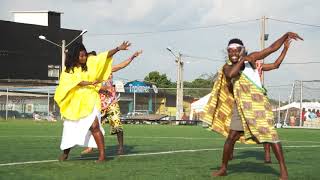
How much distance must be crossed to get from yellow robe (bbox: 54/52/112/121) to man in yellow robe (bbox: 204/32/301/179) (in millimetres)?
2185

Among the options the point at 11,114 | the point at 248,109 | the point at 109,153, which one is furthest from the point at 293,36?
the point at 11,114

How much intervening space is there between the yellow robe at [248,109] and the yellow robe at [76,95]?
2241mm

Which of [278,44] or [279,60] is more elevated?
[278,44]

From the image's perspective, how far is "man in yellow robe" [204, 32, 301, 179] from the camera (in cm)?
778

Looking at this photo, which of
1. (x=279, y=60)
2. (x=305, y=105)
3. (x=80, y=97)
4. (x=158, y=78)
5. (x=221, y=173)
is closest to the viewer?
(x=221, y=173)

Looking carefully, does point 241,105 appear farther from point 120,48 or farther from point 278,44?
point 120,48

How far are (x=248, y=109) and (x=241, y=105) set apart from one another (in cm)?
11

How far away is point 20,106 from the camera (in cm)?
4553

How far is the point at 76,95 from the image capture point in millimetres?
9797

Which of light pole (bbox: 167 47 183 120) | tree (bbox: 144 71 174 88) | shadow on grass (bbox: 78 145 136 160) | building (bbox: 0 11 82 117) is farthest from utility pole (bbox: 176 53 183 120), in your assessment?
tree (bbox: 144 71 174 88)

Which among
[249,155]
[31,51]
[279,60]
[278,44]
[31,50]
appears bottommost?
[249,155]

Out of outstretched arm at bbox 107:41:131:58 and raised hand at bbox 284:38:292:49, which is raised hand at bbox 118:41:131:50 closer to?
outstretched arm at bbox 107:41:131:58

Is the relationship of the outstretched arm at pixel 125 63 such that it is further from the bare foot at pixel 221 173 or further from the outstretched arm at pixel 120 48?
the bare foot at pixel 221 173

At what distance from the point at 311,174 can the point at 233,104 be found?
142 cm
